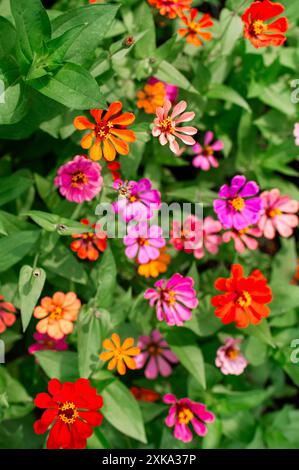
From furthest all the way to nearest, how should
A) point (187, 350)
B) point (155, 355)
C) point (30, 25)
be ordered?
point (155, 355), point (187, 350), point (30, 25)

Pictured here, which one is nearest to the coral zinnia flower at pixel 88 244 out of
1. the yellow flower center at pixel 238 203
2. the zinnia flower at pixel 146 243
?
the zinnia flower at pixel 146 243

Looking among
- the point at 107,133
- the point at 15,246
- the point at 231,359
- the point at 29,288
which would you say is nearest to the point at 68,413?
the point at 29,288

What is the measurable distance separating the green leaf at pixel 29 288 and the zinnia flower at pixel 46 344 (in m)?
0.30

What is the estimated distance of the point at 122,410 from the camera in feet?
4.64

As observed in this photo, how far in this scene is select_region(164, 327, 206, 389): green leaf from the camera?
4.69 ft

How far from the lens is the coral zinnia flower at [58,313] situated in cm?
132

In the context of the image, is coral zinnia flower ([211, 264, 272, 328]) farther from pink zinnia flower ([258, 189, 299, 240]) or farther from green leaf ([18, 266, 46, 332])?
green leaf ([18, 266, 46, 332])

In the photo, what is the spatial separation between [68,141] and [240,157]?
0.52m

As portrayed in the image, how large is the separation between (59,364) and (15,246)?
33 cm

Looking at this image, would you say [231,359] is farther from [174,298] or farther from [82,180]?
[82,180]

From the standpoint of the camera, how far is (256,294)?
1.29 m

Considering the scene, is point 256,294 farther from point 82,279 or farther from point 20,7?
point 20,7
